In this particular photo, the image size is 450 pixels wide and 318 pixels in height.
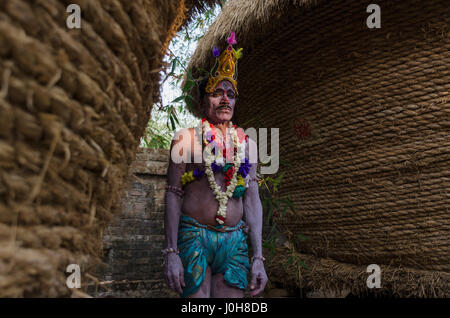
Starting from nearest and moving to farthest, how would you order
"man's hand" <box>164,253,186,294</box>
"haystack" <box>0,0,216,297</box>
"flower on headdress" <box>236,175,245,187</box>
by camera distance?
"haystack" <box>0,0,216,297</box>, "man's hand" <box>164,253,186,294</box>, "flower on headdress" <box>236,175,245,187</box>

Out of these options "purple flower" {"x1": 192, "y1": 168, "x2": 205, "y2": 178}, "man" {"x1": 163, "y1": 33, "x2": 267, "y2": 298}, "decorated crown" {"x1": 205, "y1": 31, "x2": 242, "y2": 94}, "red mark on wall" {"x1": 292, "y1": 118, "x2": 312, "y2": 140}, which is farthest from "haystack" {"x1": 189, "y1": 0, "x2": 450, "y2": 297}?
"purple flower" {"x1": 192, "y1": 168, "x2": 205, "y2": 178}

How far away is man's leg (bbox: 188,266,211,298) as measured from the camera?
64.3 inches

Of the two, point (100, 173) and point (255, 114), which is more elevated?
point (255, 114)

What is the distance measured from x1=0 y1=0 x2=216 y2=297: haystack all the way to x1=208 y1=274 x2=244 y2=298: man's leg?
1020mm

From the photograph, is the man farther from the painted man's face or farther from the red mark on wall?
the red mark on wall

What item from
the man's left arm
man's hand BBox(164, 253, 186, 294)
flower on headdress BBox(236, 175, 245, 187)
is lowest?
man's hand BBox(164, 253, 186, 294)

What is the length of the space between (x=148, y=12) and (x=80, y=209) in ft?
1.59

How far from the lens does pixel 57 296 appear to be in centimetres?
64

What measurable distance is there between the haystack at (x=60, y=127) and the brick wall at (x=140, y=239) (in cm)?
181

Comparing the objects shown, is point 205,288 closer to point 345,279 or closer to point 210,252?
point 210,252

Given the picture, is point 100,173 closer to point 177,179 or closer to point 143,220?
point 177,179

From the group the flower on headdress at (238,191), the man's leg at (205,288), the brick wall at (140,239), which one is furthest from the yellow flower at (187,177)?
the brick wall at (140,239)
